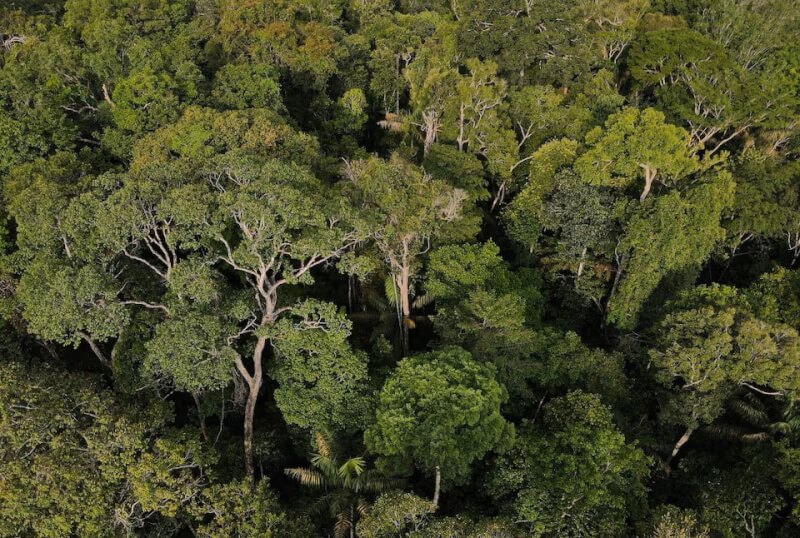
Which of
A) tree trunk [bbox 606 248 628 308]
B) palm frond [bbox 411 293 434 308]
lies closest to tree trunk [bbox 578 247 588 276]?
tree trunk [bbox 606 248 628 308]

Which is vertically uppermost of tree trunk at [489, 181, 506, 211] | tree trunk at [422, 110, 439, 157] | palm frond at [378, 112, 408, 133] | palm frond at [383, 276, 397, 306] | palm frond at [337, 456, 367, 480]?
tree trunk at [422, 110, 439, 157]

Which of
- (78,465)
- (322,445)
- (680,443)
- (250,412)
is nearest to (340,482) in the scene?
(322,445)

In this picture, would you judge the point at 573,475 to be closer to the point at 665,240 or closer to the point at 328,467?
the point at 328,467

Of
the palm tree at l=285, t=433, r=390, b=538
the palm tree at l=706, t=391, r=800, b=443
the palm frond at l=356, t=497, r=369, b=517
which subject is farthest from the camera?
the palm tree at l=706, t=391, r=800, b=443

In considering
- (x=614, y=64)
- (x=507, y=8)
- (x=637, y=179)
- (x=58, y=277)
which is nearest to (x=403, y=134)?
(x=507, y=8)

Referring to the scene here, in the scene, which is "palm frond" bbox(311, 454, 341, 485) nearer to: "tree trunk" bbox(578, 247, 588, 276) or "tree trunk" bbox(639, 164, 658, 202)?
"tree trunk" bbox(578, 247, 588, 276)

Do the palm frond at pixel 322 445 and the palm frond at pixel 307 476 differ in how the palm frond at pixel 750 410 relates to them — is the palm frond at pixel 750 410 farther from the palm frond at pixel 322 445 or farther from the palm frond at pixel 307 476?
the palm frond at pixel 307 476
